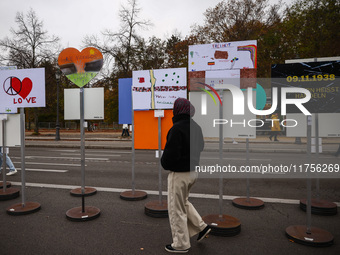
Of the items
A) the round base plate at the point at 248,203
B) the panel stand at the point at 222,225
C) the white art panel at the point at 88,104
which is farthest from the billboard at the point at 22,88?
the round base plate at the point at 248,203

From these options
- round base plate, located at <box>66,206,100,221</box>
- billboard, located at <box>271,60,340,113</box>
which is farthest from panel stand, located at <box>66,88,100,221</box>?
billboard, located at <box>271,60,340,113</box>

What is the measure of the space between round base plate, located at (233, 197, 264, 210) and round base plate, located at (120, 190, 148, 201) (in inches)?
82.0

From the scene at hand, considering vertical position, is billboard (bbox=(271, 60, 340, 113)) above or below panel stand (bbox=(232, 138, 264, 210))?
above

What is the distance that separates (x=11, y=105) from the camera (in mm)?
5352

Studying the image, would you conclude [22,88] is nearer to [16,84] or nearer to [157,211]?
[16,84]

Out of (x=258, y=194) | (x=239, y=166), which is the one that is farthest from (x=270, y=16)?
(x=258, y=194)

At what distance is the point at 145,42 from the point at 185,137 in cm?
2471

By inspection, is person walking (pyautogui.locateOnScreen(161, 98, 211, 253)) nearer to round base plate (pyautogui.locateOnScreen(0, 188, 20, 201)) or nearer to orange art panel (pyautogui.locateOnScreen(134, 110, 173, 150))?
orange art panel (pyautogui.locateOnScreen(134, 110, 173, 150))

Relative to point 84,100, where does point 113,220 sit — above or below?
below

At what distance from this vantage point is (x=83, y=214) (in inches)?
194

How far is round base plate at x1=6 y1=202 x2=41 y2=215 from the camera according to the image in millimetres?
5076

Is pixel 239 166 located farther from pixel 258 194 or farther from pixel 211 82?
pixel 211 82

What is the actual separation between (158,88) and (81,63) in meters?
1.55

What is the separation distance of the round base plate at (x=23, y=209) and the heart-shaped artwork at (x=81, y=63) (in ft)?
8.74
